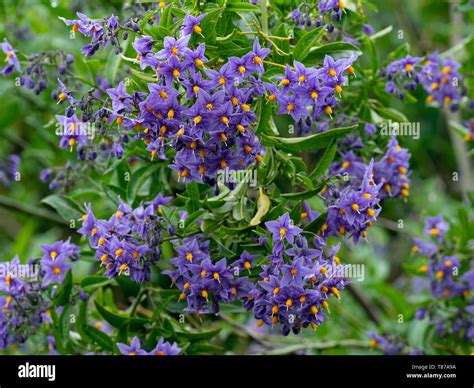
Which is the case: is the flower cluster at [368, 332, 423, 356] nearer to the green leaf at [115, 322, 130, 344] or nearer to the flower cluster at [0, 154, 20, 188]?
the green leaf at [115, 322, 130, 344]

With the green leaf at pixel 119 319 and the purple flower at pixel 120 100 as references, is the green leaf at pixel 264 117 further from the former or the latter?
the green leaf at pixel 119 319

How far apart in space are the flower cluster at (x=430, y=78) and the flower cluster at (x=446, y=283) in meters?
→ 0.56

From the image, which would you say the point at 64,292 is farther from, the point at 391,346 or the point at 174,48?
the point at 391,346

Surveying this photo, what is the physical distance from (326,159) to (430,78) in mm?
804

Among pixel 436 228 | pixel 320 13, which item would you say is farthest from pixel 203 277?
pixel 436 228

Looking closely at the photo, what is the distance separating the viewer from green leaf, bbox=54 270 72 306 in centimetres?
296

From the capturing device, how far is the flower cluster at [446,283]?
3.52 m

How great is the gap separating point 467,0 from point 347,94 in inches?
41.7

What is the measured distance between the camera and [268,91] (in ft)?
8.27

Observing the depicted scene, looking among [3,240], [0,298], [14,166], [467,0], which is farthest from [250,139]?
[3,240]

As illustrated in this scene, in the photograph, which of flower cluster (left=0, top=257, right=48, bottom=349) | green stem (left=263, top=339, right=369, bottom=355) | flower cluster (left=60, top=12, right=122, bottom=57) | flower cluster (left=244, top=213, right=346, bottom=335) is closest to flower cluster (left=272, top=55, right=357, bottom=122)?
flower cluster (left=244, top=213, right=346, bottom=335)

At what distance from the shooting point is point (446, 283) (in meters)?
A: 3.53

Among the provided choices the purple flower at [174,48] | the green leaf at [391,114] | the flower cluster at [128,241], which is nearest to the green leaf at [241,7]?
the purple flower at [174,48]

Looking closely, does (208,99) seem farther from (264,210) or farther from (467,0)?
(467,0)
